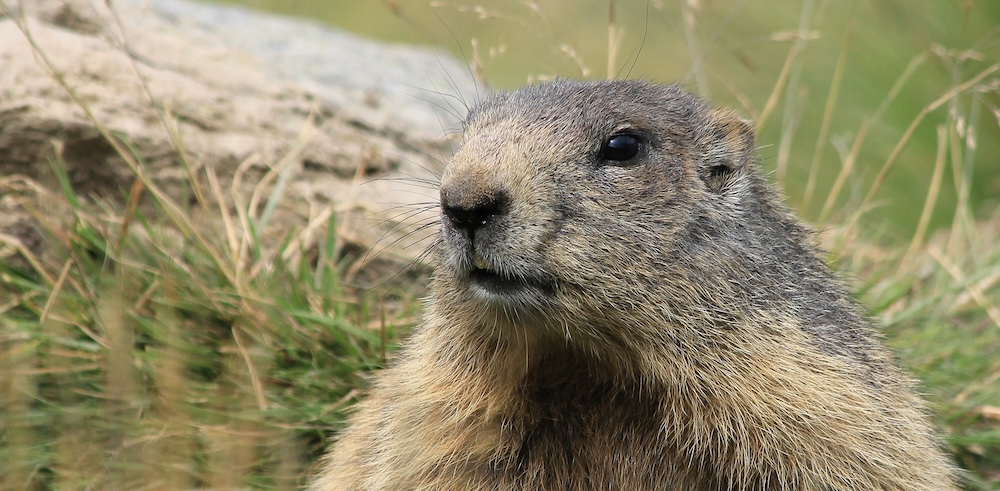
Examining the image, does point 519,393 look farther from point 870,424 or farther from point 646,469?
point 870,424

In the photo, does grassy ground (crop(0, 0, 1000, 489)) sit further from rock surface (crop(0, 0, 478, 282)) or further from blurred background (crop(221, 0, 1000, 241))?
blurred background (crop(221, 0, 1000, 241))

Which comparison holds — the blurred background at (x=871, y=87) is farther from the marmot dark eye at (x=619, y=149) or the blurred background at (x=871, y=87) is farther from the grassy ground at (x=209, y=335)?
the marmot dark eye at (x=619, y=149)

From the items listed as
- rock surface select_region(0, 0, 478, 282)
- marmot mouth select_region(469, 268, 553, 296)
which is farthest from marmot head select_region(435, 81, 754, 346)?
rock surface select_region(0, 0, 478, 282)

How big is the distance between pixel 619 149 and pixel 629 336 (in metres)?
0.59

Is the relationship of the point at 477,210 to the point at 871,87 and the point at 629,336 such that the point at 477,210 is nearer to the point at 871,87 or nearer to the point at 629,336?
the point at 629,336

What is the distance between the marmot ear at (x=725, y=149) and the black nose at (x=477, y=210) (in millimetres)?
828

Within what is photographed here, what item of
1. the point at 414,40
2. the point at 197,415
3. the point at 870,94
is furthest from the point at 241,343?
the point at 414,40

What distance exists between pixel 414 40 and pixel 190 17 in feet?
23.7

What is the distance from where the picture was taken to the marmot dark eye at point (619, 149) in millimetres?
3104

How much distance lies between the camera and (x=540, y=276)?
109 inches

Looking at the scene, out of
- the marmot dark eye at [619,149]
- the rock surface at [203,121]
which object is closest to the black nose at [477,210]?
the marmot dark eye at [619,149]

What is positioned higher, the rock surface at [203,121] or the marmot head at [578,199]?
the marmot head at [578,199]

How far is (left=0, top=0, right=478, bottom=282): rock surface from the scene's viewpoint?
15.7 ft

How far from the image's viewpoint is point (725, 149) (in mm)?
3365
